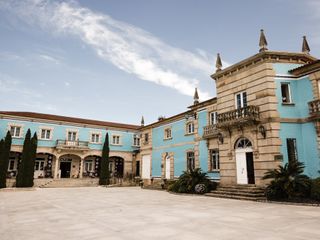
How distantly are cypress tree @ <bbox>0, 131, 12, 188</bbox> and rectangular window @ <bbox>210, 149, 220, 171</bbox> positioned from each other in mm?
18774

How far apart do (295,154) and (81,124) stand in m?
24.2

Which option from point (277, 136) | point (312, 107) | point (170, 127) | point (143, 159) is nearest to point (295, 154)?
point (277, 136)

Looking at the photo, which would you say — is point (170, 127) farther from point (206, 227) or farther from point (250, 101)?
point (206, 227)

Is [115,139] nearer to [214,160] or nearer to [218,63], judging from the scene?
[214,160]

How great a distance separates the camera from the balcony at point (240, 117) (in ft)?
46.6

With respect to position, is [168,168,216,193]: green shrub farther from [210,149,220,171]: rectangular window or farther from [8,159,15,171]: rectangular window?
[8,159,15,171]: rectangular window

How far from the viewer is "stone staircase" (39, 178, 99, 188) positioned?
83.9 feet

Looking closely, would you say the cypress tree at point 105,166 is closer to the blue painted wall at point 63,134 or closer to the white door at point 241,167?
the blue painted wall at point 63,134

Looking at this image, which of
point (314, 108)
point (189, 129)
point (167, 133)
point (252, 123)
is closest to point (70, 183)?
point (167, 133)

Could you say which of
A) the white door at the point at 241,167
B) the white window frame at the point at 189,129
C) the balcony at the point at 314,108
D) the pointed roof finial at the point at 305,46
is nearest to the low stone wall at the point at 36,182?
the white window frame at the point at 189,129

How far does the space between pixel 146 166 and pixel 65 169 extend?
10810 mm

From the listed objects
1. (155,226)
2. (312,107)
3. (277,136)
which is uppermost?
(312,107)

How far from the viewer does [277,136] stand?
13.7 m

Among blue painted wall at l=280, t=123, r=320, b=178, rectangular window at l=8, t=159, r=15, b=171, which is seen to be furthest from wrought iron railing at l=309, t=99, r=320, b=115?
rectangular window at l=8, t=159, r=15, b=171
